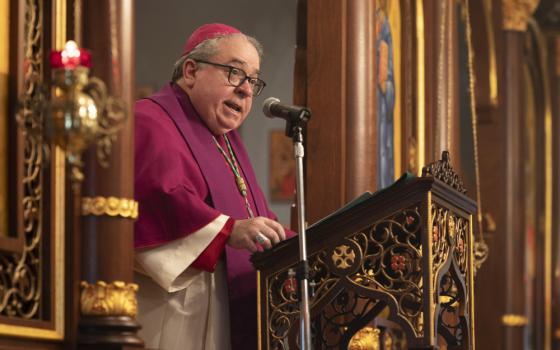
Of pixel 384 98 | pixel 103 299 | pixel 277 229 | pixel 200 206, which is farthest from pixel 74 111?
pixel 384 98

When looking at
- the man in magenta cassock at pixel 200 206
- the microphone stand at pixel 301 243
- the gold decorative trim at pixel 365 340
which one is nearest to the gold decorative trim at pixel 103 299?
the microphone stand at pixel 301 243

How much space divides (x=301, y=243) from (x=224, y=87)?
1.09m

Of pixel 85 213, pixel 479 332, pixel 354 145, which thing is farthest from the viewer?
pixel 479 332

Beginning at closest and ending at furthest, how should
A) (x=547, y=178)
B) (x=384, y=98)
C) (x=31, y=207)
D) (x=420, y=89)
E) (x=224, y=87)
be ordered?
(x=31, y=207), (x=224, y=87), (x=384, y=98), (x=420, y=89), (x=547, y=178)

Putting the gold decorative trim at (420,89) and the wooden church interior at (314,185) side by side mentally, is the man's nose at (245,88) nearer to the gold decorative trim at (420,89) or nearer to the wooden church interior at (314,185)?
the wooden church interior at (314,185)

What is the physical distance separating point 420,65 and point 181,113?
9.58 ft

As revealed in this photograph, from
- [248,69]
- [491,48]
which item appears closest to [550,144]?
[491,48]

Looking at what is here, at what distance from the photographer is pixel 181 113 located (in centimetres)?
537

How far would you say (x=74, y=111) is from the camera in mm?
3242

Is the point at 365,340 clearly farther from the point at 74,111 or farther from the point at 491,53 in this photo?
the point at 491,53

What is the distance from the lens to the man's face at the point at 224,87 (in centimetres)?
531

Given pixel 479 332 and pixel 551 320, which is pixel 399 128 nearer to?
pixel 479 332

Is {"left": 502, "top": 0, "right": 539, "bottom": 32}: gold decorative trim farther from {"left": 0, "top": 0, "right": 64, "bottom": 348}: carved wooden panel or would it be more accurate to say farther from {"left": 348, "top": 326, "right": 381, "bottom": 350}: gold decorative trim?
{"left": 0, "top": 0, "right": 64, "bottom": 348}: carved wooden panel

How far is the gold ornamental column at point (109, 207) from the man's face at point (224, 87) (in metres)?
1.28
